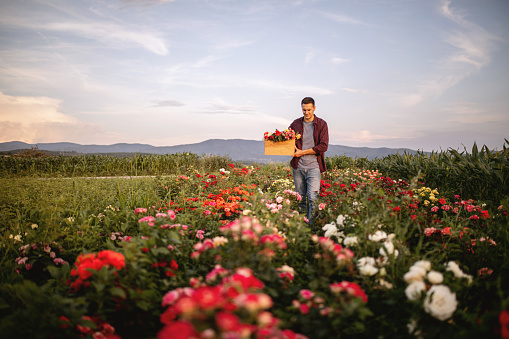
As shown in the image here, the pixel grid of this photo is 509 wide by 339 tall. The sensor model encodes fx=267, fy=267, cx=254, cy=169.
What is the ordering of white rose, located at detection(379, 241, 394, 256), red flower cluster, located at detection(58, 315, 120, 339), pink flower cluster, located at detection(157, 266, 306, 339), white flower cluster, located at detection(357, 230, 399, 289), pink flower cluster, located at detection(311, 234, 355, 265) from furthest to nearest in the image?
white rose, located at detection(379, 241, 394, 256) → white flower cluster, located at detection(357, 230, 399, 289) → pink flower cluster, located at detection(311, 234, 355, 265) → red flower cluster, located at detection(58, 315, 120, 339) → pink flower cluster, located at detection(157, 266, 306, 339)

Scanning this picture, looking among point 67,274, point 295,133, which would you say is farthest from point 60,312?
point 295,133

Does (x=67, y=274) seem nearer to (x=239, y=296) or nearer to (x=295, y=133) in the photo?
(x=239, y=296)

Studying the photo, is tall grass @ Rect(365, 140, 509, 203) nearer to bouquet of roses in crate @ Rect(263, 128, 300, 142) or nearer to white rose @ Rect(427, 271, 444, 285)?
bouquet of roses in crate @ Rect(263, 128, 300, 142)

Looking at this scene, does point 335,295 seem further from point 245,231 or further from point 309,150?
point 309,150

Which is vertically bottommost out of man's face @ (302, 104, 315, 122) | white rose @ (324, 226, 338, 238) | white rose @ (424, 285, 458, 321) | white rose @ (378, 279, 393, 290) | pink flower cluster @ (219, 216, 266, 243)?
white rose @ (378, 279, 393, 290)

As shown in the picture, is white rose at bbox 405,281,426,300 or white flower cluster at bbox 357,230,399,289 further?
white flower cluster at bbox 357,230,399,289

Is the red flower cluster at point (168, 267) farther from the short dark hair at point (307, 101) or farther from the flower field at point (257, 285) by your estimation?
the short dark hair at point (307, 101)

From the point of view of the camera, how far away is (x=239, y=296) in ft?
2.79

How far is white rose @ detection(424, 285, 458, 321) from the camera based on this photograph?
1390 mm

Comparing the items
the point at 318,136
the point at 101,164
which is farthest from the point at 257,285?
the point at 101,164

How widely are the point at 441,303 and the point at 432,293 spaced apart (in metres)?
0.06

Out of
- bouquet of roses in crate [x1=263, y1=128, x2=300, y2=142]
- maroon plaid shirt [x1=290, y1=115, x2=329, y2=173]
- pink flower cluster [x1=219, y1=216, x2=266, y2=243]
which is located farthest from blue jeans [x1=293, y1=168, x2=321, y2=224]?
pink flower cluster [x1=219, y1=216, x2=266, y2=243]

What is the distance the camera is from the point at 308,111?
169 inches

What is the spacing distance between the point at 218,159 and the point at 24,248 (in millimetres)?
11330
